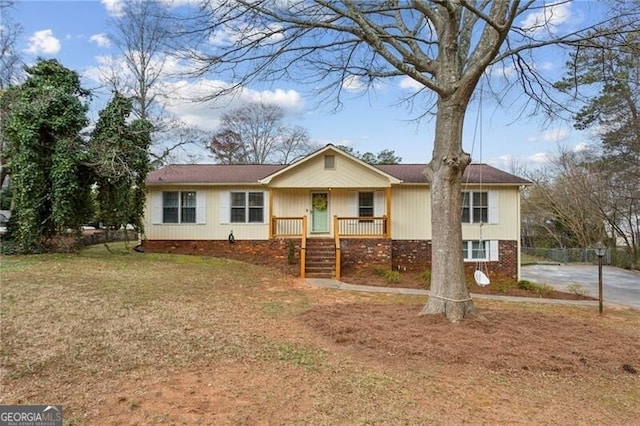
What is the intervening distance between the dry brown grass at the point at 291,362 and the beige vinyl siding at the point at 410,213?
26.2 feet

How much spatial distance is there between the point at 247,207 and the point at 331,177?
12.4ft

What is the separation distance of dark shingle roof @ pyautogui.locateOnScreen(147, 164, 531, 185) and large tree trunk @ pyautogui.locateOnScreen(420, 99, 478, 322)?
8.63m

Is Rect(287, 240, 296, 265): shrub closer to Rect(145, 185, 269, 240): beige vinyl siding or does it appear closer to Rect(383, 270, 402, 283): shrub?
Rect(145, 185, 269, 240): beige vinyl siding

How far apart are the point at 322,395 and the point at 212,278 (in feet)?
24.6

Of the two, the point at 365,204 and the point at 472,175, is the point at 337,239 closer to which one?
the point at 365,204

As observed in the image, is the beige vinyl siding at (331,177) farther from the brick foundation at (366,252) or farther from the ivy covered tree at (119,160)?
the ivy covered tree at (119,160)

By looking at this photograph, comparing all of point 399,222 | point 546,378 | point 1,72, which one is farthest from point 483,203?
point 1,72

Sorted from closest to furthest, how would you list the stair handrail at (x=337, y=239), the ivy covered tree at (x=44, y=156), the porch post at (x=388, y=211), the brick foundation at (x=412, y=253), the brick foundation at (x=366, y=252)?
the ivy covered tree at (x=44, y=156)
the stair handrail at (x=337, y=239)
the brick foundation at (x=366, y=252)
the porch post at (x=388, y=211)
the brick foundation at (x=412, y=253)

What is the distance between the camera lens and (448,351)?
5055 mm

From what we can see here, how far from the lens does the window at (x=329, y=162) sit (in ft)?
50.4

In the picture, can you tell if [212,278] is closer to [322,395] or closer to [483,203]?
[322,395]

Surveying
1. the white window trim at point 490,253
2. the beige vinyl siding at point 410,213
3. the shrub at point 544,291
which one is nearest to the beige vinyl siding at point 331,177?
the beige vinyl siding at point 410,213

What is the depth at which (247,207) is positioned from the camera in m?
16.1

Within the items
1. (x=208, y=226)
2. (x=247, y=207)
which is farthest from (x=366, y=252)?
(x=208, y=226)
